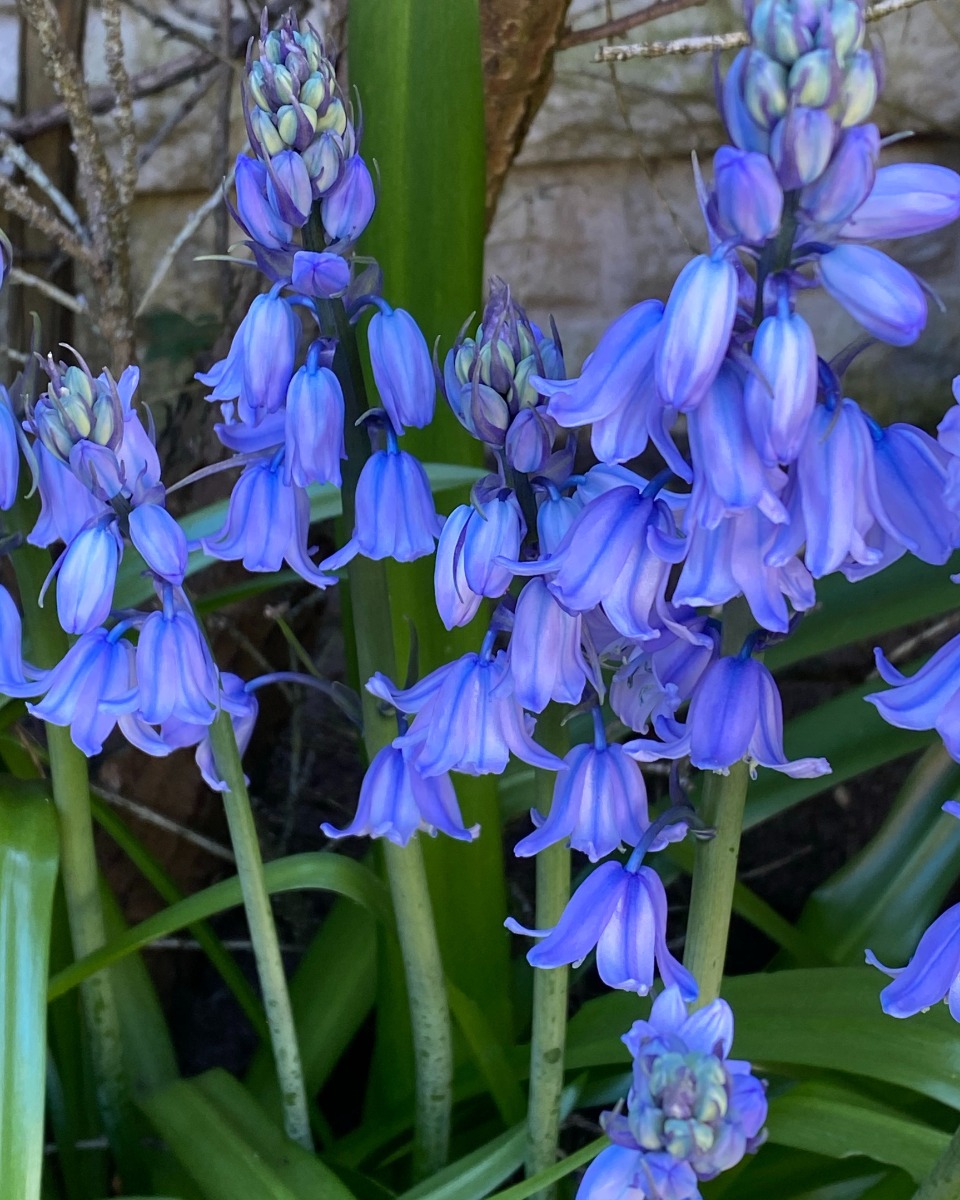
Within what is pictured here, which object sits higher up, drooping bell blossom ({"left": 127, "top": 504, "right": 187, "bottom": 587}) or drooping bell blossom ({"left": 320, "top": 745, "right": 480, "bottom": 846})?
drooping bell blossom ({"left": 127, "top": 504, "right": 187, "bottom": 587})

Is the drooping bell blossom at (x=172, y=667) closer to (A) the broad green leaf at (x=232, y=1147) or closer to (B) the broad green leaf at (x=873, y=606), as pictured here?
(A) the broad green leaf at (x=232, y=1147)

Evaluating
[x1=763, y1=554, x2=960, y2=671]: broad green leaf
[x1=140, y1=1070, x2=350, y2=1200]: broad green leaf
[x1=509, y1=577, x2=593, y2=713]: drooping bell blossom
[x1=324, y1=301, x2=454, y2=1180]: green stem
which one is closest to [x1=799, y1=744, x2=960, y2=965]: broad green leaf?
[x1=763, y1=554, x2=960, y2=671]: broad green leaf

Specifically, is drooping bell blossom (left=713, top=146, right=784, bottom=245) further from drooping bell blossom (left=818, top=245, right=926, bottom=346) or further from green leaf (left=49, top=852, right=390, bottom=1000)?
green leaf (left=49, top=852, right=390, bottom=1000)

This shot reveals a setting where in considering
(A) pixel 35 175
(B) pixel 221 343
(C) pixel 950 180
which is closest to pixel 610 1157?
(C) pixel 950 180

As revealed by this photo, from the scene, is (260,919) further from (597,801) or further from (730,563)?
(730,563)

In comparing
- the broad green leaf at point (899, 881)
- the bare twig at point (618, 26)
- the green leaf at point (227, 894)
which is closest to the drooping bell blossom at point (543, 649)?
the green leaf at point (227, 894)

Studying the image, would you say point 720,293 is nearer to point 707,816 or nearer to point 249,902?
point 707,816
